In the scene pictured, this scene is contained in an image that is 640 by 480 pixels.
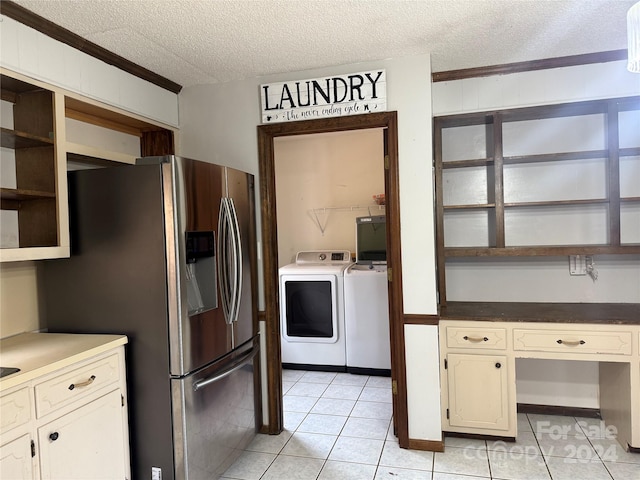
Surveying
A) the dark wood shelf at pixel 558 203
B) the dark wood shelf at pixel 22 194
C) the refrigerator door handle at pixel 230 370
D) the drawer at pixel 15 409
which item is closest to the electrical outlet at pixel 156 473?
the refrigerator door handle at pixel 230 370

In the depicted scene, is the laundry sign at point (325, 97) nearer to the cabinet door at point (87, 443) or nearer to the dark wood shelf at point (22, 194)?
the dark wood shelf at point (22, 194)

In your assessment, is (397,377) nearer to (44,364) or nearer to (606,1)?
(44,364)

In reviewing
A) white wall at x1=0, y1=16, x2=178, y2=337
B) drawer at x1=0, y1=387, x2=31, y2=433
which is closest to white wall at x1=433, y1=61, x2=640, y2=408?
white wall at x1=0, y1=16, x2=178, y2=337

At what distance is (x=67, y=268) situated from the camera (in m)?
2.15

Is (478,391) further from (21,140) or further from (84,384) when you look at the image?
(21,140)

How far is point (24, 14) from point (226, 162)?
1.31m

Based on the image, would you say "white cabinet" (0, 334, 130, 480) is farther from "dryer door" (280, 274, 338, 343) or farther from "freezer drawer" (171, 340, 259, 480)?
"dryer door" (280, 274, 338, 343)

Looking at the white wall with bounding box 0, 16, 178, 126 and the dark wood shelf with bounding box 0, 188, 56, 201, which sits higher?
the white wall with bounding box 0, 16, 178, 126

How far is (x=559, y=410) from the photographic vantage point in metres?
2.93

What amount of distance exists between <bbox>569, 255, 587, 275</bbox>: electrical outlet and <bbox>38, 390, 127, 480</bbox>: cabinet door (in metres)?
2.89

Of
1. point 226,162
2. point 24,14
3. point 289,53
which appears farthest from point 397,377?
point 24,14

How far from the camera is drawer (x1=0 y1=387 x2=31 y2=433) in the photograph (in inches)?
57.2

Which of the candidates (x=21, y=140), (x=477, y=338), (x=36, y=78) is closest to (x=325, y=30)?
(x=36, y=78)

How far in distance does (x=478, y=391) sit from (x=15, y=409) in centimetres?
237
